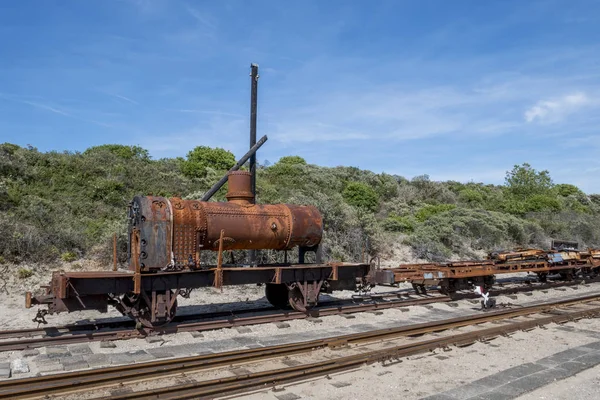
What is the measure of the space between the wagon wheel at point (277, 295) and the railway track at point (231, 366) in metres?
4.08

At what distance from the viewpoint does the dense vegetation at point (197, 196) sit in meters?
17.3

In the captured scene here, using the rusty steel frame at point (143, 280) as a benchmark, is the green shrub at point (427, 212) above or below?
above

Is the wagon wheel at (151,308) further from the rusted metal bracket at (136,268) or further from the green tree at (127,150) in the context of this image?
the green tree at (127,150)

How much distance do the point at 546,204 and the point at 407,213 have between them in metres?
16.0

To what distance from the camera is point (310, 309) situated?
13.0m

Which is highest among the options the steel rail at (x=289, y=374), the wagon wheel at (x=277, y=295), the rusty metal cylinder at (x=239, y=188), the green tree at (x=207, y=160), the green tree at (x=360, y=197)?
the green tree at (x=207, y=160)

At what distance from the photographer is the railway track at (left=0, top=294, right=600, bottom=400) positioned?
6.59 m

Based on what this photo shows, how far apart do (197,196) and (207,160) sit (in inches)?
621

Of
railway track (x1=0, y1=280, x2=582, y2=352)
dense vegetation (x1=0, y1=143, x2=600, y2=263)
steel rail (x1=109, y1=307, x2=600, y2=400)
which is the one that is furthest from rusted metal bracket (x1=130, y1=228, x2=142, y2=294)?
dense vegetation (x1=0, y1=143, x2=600, y2=263)

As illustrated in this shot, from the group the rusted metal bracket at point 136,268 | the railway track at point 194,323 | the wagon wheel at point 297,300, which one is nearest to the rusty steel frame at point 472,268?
the railway track at point 194,323

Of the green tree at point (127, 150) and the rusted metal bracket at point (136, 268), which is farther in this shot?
the green tree at point (127, 150)

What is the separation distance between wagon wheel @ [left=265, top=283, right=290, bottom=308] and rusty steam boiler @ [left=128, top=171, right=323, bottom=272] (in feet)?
3.99

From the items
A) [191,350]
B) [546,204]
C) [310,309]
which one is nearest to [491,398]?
[191,350]

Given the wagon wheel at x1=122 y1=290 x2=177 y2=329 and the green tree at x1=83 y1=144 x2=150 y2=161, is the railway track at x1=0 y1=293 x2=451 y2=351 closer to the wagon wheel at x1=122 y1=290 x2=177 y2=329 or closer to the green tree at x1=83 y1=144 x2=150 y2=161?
the wagon wheel at x1=122 y1=290 x2=177 y2=329
